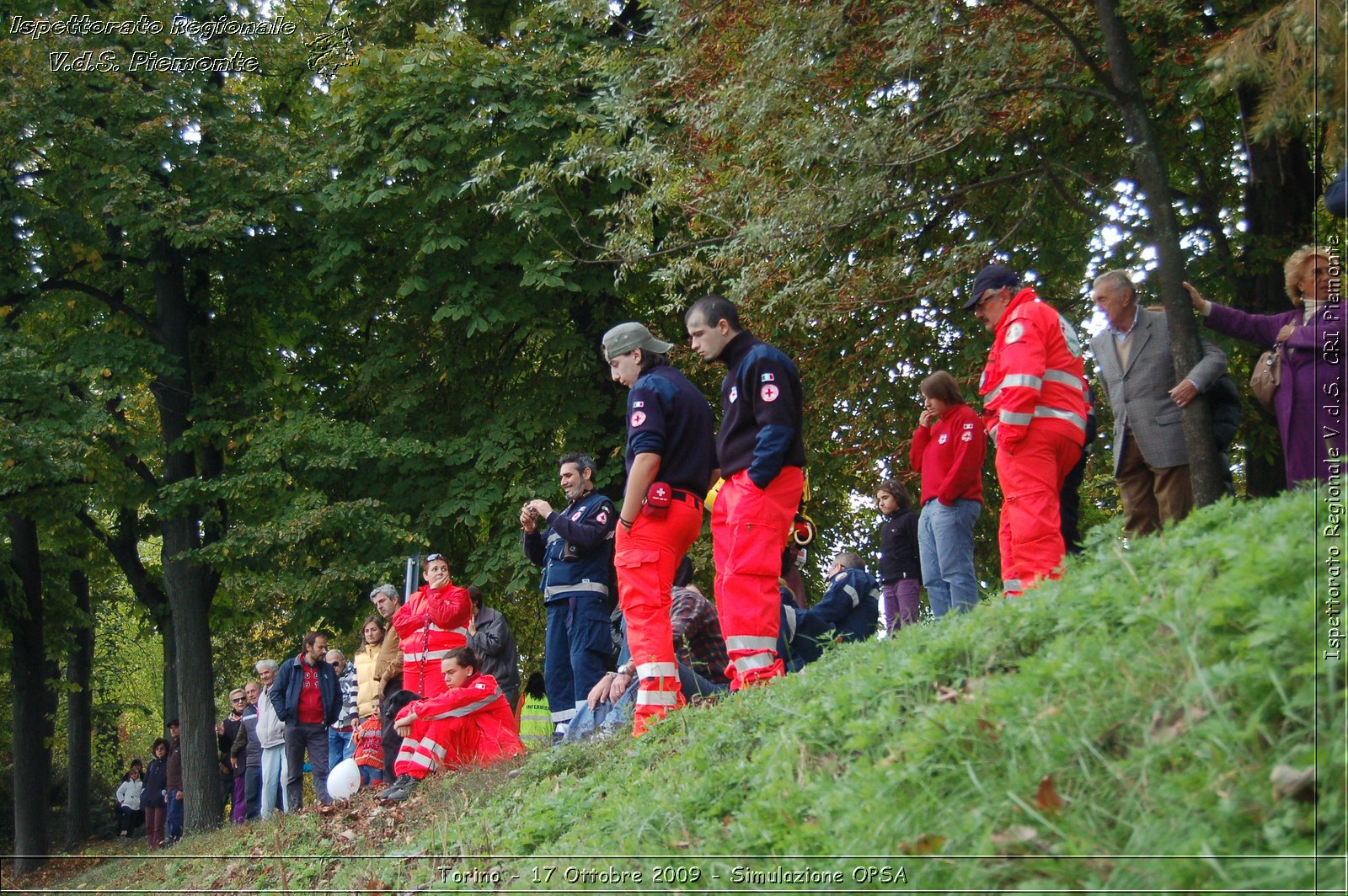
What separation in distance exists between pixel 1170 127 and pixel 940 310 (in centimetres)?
287

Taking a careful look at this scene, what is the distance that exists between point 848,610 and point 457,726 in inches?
126

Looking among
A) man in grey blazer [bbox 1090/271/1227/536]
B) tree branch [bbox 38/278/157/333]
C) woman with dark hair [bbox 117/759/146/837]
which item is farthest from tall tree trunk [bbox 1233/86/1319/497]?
woman with dark hair [bbox 117/759/146/837]

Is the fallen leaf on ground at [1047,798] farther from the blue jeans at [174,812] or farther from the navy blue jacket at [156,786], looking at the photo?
the navy blue jacket at [156,786]

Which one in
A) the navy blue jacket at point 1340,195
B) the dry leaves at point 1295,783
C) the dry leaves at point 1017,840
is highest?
the navy blue jacket at point 1340,195

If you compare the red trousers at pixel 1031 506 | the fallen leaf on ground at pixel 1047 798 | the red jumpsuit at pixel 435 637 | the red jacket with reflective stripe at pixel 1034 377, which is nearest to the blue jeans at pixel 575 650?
the red jumpsuit at pixel 435 637

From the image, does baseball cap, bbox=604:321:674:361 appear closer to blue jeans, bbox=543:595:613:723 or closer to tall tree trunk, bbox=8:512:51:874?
blue jeans, bbox=543:595:613:723

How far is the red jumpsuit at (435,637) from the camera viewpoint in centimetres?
1100

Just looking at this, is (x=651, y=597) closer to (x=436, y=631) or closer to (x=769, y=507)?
(x=769, y=507)

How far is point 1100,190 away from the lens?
37.3 feet

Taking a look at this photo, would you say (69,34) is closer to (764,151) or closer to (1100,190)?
(764,151)

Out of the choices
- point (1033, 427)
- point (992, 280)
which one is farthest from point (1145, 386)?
point (992, 280)

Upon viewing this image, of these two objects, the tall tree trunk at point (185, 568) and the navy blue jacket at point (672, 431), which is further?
the tall tree trunk at point (185, 568)

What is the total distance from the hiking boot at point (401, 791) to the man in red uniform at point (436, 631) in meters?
1.46

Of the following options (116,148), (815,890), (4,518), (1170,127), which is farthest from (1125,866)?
(4,518)
